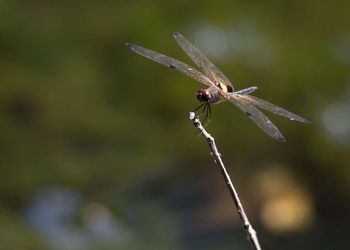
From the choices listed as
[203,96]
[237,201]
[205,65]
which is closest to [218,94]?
[203,96]

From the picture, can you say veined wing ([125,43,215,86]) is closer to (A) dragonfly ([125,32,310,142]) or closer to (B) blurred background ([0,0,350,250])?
(A) dragonfly ([125,32,310,142])

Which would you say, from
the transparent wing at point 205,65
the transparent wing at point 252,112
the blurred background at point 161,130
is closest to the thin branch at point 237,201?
the transparent wing at point 252,112

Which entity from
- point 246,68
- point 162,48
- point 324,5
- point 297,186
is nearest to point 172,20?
point 162,48

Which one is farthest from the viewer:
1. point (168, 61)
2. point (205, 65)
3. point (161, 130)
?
point (161, 130)

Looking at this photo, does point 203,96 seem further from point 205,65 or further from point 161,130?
point 161,130

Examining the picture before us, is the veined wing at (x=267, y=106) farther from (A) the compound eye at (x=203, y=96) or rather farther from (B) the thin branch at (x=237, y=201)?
(B) the thin branch at (x=237, y=201)

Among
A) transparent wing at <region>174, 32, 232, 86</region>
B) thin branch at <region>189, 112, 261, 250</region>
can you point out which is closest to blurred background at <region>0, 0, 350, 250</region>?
transparent wing at <region>174, 32, 232, 86</region>

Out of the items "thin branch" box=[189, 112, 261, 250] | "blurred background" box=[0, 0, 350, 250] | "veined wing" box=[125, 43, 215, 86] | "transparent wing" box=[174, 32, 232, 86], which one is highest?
"blurred background" box=[0, 0, 350, 250]

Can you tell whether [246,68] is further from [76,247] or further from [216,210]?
[76,247]
